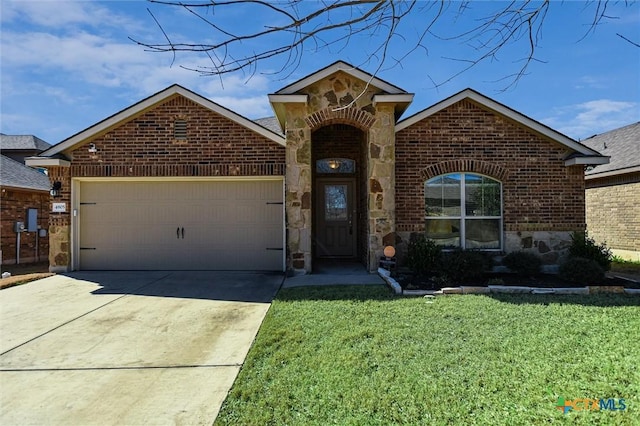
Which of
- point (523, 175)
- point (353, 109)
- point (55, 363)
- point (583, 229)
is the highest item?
point (353, 109)

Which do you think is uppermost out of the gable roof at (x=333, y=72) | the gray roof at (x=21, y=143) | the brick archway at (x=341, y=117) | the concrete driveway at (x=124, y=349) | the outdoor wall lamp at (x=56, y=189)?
the gray roof at (x=21, y=143)

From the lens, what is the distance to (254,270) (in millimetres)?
9797

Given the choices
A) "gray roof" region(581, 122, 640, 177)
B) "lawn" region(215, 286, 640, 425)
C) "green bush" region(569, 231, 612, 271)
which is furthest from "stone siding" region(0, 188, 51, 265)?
"gray roof" region(581, 122, 640, 177)

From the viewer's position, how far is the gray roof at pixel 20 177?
42.8ft

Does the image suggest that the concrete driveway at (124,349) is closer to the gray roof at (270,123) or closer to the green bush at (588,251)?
the green bush at (588,251)

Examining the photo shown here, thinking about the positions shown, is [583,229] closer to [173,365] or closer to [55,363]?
[173,365]

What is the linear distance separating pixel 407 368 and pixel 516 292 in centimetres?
431

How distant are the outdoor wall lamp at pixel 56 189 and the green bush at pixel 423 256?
8.67 m

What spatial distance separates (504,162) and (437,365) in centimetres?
726

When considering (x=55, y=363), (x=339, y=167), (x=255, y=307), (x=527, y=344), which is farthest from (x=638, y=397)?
A: (x=339, y=167)

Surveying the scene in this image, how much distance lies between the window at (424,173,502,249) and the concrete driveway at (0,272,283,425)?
4.34 meters

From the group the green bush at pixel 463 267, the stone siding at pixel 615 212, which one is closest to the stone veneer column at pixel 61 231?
the green bush at pixel 463 267

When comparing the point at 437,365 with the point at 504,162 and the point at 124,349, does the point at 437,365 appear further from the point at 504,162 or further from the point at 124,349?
the point at 504,162

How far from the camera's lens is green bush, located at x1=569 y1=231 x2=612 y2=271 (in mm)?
8844
